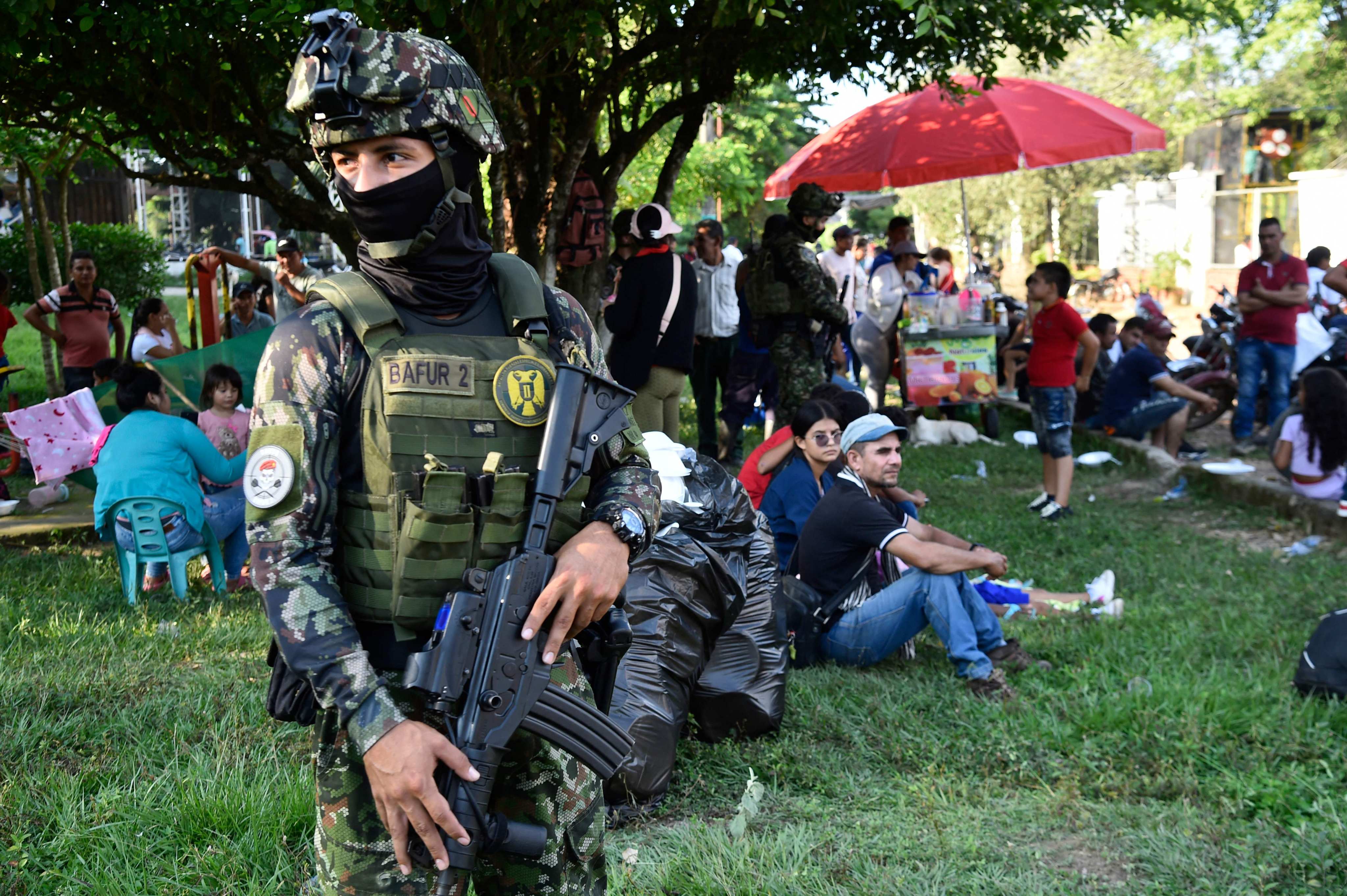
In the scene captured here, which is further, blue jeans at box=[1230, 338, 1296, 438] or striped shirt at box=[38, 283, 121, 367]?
blue jeans at box=[1230, 338, 1296, 438]

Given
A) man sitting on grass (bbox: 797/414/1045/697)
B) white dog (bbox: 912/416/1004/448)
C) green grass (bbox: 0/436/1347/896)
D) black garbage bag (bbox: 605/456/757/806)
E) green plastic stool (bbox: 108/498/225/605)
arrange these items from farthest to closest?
1. white dog (bbox: 912/416/1004/448)
2. green plastic stool (bbox: 108/498/225/605)
3. man sitting on grass (bbox: 797/414/1045/697)
4. black garbage bag (bbox: 605/456/757/806)
5. green grass (bbox: 0/436/1347/896)

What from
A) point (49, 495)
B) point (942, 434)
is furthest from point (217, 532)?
point (942, 434)

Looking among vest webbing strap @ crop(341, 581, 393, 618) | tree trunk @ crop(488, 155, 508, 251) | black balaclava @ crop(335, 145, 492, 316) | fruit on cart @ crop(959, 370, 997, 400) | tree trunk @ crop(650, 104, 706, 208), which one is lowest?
fruit on cart @ crop(959, 370, 997, 400)

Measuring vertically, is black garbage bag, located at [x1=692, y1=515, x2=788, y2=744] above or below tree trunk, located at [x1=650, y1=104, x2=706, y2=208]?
below

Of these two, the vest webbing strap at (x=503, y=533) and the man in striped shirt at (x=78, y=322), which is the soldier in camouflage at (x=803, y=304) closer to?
the man in striped shirt at (x=78, y=322)

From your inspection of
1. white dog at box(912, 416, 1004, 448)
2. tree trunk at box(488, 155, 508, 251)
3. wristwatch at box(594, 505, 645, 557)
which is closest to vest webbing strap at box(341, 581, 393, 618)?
wristwatch at box(594, 505, 645, 557)

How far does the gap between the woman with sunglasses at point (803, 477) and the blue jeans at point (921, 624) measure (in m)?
0.51

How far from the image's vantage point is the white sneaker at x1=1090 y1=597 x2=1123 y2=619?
210 inches

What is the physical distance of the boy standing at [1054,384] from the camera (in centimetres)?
760

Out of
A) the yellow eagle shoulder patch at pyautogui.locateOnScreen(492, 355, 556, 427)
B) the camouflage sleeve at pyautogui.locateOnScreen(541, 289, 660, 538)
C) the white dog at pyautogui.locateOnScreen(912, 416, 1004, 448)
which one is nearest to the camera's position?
the yellow eagle shoulder patch at pyautogui.locateOnScreen(492, 355, 556, 427)

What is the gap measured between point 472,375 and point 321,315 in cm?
24

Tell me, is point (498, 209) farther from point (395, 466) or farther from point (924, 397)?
point (924, 397)

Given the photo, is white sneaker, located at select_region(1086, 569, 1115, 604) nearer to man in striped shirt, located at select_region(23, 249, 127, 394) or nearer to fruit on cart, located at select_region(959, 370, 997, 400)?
fruit on cart, located at select_region(959, 370, 997, 400)

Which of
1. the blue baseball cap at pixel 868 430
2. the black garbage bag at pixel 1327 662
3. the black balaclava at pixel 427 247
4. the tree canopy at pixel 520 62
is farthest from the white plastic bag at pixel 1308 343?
the black balaclava at pixel 427 247
